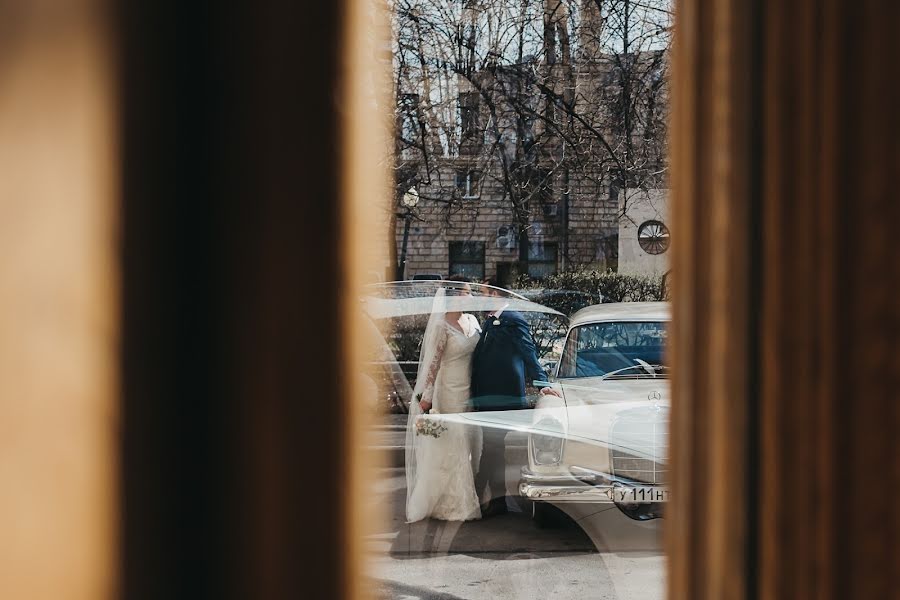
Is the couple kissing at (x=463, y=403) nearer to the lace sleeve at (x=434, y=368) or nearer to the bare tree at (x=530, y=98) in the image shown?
the lace sleeve at (x=434, y=368)

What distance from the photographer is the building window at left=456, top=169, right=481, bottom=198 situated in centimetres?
476

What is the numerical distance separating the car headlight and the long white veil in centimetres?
37

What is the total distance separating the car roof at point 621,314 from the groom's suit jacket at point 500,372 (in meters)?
0.36

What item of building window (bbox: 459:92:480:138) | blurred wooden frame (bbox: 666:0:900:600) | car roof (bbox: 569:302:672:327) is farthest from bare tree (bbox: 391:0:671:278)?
blurred wooden frame (bbox: 666:0:900:600)

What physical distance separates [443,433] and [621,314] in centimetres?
85

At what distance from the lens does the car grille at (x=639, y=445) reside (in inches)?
107

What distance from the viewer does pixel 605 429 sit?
2783 mm

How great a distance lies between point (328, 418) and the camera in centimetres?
59

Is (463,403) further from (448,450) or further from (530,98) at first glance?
(530,98)

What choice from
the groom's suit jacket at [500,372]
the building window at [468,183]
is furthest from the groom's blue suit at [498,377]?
the building window at [468,183]

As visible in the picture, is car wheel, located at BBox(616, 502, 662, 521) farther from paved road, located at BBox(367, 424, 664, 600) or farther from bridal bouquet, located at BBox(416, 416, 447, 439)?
bridal bouquet, located at BBox(416, 416, 447, 439)

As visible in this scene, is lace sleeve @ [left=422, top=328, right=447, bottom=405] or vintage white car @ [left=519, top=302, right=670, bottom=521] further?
lace sleeve @ [left=422, top=328, right=447, bottom=405]

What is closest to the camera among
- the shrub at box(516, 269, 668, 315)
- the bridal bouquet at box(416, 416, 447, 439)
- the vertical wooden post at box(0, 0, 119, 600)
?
the vertical wooden post at box(0, 0, 119, 600)

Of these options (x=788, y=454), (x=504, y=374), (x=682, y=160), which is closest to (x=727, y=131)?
(x=682, y=160)
